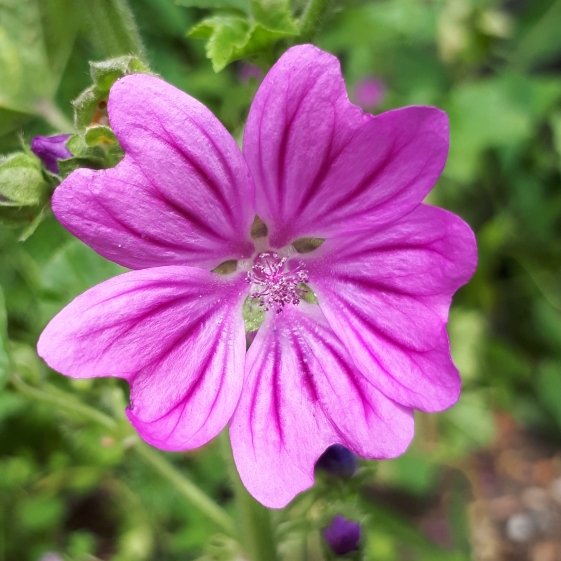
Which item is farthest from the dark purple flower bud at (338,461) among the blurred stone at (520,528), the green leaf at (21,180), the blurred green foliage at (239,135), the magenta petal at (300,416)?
the blurred stone at (520,528)

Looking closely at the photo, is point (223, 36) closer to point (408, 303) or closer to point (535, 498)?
point (408, 303)

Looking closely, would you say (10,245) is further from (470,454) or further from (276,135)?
(470,454)

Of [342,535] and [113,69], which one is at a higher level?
[113,69]

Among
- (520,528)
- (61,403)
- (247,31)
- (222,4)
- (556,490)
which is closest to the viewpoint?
(247,31)

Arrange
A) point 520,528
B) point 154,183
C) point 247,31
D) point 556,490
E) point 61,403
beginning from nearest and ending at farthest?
point 154,183 < point 247,31 < point 61,403 < point 520,528 < point 556,490

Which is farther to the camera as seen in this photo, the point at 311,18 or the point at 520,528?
the point at 520,528

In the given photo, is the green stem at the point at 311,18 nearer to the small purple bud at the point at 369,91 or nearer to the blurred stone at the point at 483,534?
the small purple bud at the point at 369,91

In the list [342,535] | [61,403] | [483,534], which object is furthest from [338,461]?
[483,534]

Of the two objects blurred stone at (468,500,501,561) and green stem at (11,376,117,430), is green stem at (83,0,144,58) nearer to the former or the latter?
green stem at (11,376,117,430)
